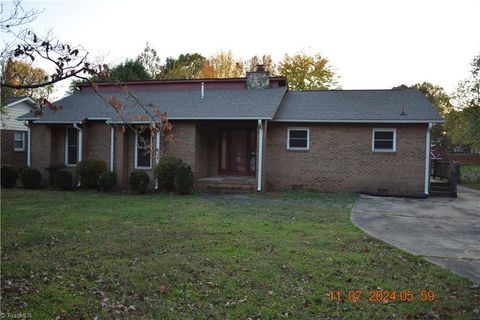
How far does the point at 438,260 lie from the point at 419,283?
4.36 ft

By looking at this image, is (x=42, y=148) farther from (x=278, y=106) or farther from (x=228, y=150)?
(x=278, y=106)

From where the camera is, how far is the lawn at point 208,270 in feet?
14.9

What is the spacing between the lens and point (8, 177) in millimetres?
17719

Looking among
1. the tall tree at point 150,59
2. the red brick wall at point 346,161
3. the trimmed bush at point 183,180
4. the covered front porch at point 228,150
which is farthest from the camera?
the tall tree at point 150,59

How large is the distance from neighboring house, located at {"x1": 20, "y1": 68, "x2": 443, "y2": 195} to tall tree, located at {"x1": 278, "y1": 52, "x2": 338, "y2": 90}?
73.9 feet

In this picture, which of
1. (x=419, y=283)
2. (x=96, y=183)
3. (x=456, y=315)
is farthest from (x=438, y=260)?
(x=96, y=183)

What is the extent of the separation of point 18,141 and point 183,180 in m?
15.9

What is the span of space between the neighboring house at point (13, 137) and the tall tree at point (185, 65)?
2031 cm

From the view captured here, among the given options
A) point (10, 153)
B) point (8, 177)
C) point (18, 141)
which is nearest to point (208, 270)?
point (8, 177)

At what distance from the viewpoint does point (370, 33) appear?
56.1 ft

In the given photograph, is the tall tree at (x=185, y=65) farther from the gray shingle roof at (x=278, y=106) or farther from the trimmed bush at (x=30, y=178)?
the trimmed bush at (x=30, y=178)

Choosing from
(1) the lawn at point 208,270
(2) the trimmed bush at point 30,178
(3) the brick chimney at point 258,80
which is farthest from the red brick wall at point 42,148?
(3) the brick chimney at point 258,80

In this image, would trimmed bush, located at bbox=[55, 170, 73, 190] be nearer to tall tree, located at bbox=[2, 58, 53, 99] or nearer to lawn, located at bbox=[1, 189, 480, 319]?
lawn, located at bbox=[1, 189, 480, 319]

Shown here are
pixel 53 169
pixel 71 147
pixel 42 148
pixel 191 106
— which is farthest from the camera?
pixel 71 147
